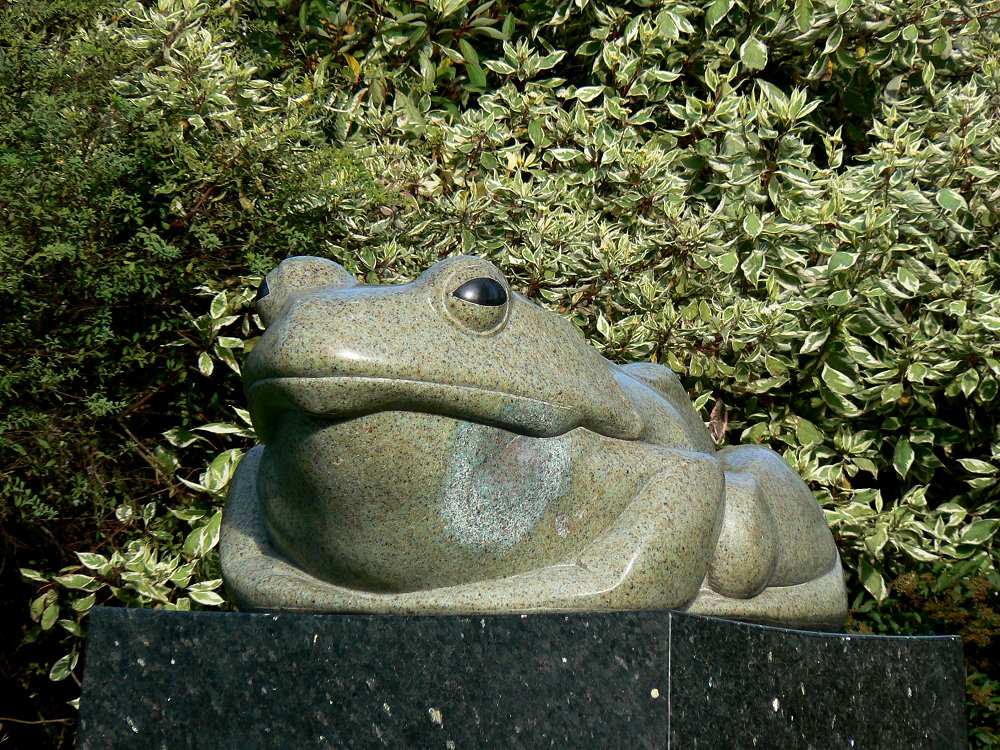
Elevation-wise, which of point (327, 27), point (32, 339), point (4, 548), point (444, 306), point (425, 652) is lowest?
point (4, 548)

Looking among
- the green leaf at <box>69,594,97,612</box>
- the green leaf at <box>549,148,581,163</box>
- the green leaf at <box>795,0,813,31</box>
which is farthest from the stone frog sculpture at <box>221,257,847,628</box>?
the green leaf at <box>795,0,813,31</box>

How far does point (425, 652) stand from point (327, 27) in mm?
4700

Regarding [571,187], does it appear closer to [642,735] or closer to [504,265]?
[504,265]

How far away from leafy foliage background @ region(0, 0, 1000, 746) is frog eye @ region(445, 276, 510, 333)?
87.5 inches

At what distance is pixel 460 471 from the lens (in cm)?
232

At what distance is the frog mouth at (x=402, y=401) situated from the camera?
223 centimetres

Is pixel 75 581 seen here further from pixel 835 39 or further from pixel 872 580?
pixel 835 39

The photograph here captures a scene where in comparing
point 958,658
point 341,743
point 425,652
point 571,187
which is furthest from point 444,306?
point 571,187

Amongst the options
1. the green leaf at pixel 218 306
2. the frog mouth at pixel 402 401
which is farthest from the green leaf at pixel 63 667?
the frog mouth at pixel 402 401

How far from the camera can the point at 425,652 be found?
2.25 meters

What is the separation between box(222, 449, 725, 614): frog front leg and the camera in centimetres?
233

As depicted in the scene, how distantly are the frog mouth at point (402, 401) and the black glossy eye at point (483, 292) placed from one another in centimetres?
21

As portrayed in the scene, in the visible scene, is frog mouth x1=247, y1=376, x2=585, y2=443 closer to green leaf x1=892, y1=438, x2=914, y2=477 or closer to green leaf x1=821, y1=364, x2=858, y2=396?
green leaf x1=821, y1=364, x2=858, y2=396

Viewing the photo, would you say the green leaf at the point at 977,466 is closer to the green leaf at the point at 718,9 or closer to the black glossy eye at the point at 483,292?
the green leaf at the point at 718,9
